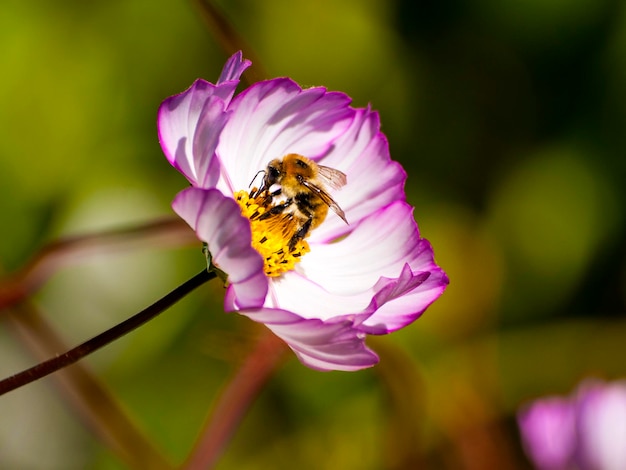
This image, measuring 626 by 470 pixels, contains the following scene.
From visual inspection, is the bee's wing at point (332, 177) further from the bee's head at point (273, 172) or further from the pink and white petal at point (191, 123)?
the pink and white petal at point (191, 123)

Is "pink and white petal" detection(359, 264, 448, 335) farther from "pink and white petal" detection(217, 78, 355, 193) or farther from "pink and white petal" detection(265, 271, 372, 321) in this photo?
"pink and white petal" detection(217, 78, 355, 193)

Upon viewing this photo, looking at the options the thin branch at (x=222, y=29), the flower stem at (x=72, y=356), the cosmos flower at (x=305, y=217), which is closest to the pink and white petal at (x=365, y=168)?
the cosmos flower at (x=305, y=217)

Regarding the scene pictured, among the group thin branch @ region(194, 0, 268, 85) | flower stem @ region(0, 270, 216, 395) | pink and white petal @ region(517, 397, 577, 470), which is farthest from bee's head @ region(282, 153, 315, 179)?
pink and white petal @ region(517, 397, 577, 470)

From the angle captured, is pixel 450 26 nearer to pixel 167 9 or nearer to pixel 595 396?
pixel 167 9

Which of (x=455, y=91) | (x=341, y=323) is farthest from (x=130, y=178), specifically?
(x=341, y=323)

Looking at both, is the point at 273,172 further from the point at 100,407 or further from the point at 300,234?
the point at 100,407

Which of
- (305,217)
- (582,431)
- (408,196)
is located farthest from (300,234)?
(408,196)

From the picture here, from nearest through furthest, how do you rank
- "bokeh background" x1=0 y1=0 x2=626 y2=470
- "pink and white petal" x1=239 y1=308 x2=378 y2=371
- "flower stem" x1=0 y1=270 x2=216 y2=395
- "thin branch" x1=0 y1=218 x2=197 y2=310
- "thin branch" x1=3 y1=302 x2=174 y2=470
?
"flower stem" x1=0 y1=270 x2=216 y2=395 < "pink and white petal" x1=239 y1=308 x2=378 y2=371 < "thin branch" x1=0 y1=218 x2=197 y2=310 < "thin branch" x1=3 y1=302 x2=174 y2=470 < "bokeh background" x1=0 y1=0 x2=626 y2=470
